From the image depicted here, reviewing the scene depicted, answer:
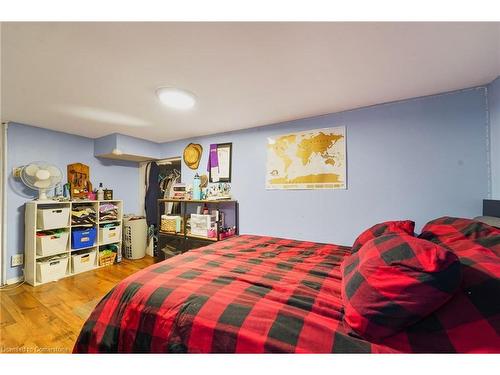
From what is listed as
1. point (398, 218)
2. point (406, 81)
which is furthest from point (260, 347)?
point (406, 81)

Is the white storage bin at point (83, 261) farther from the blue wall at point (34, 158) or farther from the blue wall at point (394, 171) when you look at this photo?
the blue wall at point (394, 171)

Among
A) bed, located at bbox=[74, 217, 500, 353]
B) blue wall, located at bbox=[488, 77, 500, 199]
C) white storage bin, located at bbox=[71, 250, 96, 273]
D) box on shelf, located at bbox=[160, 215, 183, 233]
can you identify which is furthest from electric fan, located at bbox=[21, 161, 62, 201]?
blue wall, located at bbox=[488, 77, 500, 199]

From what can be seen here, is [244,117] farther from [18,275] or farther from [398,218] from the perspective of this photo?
[18,275]

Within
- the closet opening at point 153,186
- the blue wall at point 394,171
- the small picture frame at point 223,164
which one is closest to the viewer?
the blue wall at point 394,171

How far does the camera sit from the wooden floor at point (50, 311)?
1.58 metres

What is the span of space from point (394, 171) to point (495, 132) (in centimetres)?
68

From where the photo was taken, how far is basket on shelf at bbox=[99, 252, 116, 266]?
10.6 feet

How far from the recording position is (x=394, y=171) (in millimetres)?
1931

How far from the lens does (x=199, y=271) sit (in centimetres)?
134

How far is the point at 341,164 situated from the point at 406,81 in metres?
0.85

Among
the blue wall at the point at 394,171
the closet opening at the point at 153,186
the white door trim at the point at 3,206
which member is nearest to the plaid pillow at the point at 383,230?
the blue wall at the point at 394,171

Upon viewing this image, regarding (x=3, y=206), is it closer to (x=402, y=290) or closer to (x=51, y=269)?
(x=51, y=269)

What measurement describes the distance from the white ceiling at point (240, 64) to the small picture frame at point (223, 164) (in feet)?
2.49

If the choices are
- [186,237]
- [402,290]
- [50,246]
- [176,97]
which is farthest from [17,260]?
[402,290]
